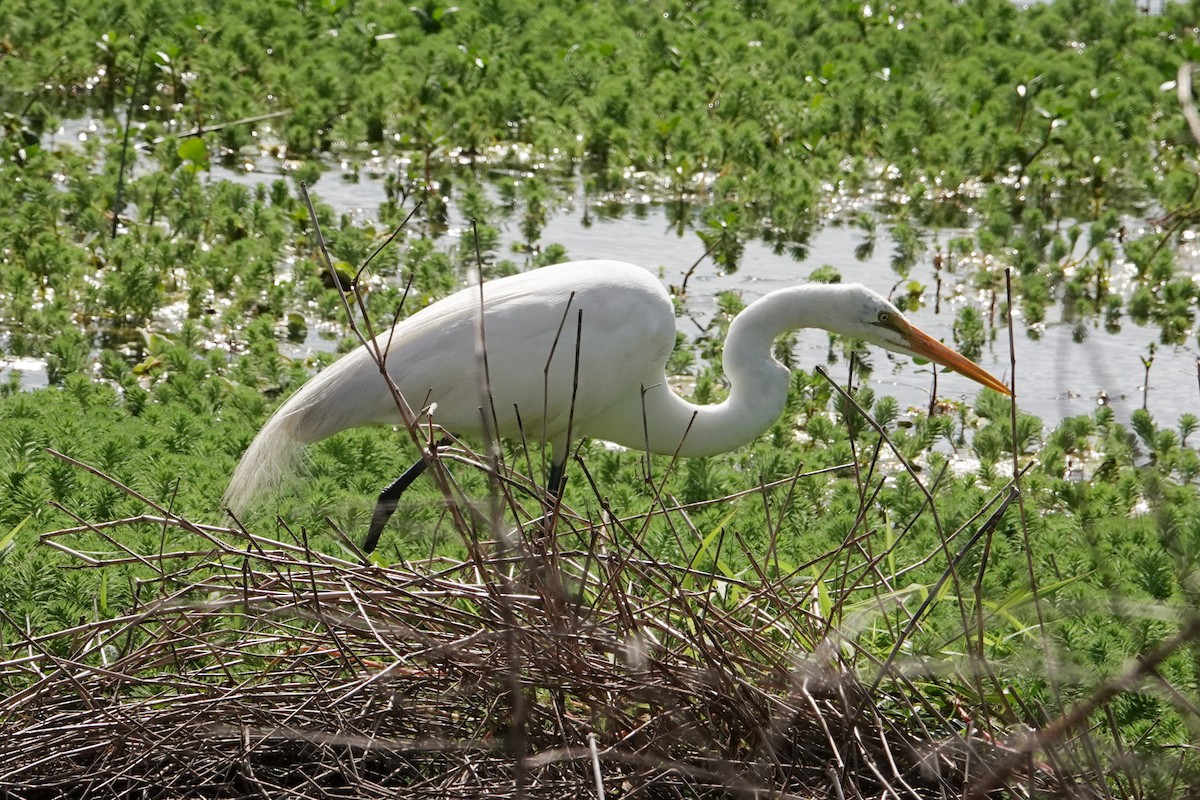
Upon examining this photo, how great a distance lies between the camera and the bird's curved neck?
496cm

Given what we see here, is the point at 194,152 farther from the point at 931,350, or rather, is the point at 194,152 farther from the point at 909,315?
the point at 931,350

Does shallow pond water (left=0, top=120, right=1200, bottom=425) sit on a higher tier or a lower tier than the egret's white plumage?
lower

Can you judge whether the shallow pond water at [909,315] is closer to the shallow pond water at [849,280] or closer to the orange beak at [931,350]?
the shallow pond water at [849,280]

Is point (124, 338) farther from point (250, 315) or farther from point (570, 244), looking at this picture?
point (570, 244)

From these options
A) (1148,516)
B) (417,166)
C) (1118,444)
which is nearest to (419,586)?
(1148,516)

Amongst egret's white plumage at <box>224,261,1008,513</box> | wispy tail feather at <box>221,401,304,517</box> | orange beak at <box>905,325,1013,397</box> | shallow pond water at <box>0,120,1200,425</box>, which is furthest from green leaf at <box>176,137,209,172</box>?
orange beak at <box>905,325,1013,397</box>

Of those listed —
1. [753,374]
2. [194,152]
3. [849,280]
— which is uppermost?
[194,152]

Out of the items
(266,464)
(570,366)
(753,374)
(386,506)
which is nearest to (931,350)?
(753,374)

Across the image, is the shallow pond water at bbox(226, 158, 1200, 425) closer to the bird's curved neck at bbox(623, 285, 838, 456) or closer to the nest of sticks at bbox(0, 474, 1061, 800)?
the bird's curved neck at bbox(623, 285, 838, 456)

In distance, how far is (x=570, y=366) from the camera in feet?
15.5

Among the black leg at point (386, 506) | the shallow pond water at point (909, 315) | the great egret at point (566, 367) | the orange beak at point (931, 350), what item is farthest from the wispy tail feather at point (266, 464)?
the shallow pond water at point (909, 315)

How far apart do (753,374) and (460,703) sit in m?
2.00

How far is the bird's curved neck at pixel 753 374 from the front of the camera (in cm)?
496

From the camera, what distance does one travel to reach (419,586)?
3.15 m
